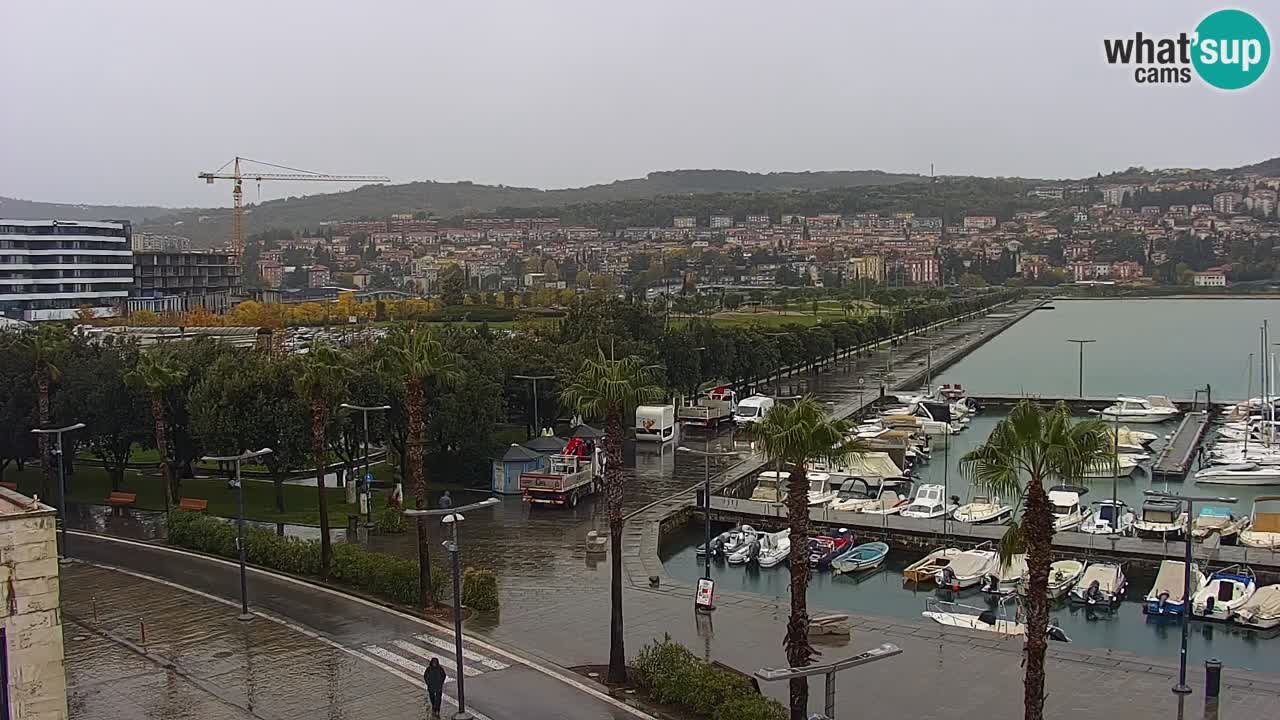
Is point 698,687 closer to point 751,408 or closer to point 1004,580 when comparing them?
point 1004,580

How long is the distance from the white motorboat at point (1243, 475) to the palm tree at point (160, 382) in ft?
131

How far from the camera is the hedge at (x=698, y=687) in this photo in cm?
1700

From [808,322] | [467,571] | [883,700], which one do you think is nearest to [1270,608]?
[883,700]

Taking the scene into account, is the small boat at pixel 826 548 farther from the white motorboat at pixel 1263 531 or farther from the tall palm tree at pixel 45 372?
the tall palm tree at pixel 45 372

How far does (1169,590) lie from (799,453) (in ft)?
51.4

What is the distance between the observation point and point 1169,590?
2825 cm

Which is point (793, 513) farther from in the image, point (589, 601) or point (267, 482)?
point (267, 482)

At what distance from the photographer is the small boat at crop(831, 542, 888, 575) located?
107ft

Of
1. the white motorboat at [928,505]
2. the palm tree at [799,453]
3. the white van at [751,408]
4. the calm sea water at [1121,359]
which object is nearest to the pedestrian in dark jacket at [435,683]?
the palm tree at [799,453]

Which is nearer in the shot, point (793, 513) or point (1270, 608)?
point (793, 513)

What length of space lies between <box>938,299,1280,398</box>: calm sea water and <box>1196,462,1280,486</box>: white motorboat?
34071mm

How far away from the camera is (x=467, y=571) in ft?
81.6

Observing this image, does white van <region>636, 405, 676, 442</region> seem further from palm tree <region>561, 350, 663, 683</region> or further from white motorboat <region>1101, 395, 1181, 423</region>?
white motorboat <region>1101, 395, 1181, 423</region>

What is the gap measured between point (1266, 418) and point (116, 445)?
52125 millimetres
